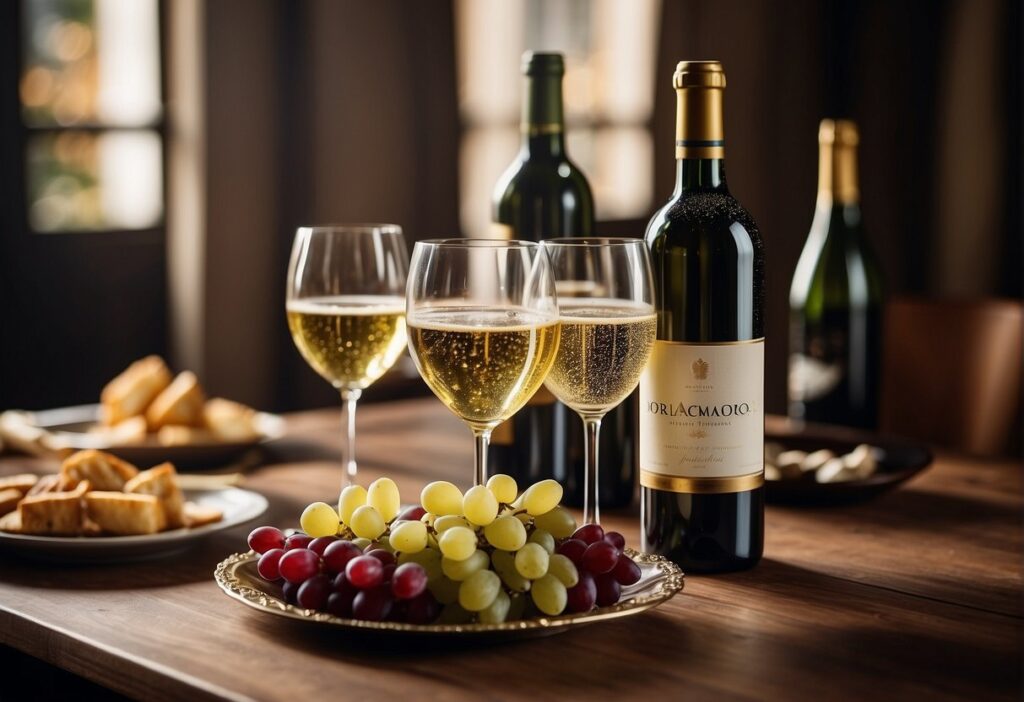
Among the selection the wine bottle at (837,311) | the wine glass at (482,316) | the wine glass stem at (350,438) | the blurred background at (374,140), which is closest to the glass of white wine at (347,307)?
the wine glass stem at (350,438)

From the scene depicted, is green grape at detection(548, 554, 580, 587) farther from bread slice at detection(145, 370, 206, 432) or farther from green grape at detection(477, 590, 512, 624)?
bread slice at detection(145, 370, 206, 432)

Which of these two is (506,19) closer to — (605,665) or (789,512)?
(789,512)

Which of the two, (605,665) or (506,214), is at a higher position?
(506,214)

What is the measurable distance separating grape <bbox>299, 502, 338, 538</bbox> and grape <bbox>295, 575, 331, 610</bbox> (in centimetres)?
6

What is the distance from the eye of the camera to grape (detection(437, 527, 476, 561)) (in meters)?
0.81

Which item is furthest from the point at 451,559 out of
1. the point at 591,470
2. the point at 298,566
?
the point at 591,470

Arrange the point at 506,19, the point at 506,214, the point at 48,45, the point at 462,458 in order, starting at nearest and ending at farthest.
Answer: the point at 506,214 → the point at 462,458 → the point at 48,45 → the point at 506,19

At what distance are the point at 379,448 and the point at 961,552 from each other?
2.39 ft

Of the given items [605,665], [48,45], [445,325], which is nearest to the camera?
[605,665]

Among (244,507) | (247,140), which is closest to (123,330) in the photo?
(247,140)

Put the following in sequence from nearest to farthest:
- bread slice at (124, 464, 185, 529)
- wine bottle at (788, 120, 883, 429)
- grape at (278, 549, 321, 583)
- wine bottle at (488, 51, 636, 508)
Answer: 1. grape at (278, 549, 321, 583)
2. bread slice at (124, 464, 185, 529)
3. wine bottle at (488, 51, 636, 508)
4. wine bottle at (788, 120, 883, 429)

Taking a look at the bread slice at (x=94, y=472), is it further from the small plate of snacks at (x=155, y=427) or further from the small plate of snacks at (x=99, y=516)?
the small plate of snacks at (x=155, y=427)

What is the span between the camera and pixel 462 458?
1483 mm

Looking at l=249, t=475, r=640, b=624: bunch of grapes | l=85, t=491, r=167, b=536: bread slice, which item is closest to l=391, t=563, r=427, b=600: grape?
l=249, t=475, r=640, b=624: bunch of grapes
